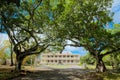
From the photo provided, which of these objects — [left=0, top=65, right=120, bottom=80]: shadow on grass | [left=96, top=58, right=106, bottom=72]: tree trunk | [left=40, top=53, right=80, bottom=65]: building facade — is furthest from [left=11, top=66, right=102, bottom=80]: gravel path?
[left=40, top=53, right=80, bottom=65]: building facade

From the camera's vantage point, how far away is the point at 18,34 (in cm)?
2978

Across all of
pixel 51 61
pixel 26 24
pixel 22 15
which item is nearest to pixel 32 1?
pixel 22 15

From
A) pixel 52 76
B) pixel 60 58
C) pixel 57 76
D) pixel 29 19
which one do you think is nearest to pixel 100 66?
pixel 57 76

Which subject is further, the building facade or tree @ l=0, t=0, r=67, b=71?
the building facade

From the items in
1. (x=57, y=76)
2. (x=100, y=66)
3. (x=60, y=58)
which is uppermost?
(x=60, y=58)

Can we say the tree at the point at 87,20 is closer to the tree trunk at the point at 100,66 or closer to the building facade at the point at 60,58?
the tree trunk at the point at 100,66

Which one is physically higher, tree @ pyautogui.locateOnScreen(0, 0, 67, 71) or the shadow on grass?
tree @ pyautogui.locateOnScreen(0, 0, 67, 71)

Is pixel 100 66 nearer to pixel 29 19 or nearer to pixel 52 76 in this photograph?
pixel 52 76

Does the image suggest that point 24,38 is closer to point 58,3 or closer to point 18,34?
point 18,34

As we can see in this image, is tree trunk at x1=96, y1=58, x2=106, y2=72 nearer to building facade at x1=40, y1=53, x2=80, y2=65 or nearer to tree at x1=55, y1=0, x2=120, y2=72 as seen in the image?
tree at x1=55, y1=0, x2=120, y2=72

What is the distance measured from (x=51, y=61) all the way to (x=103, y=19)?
106 metres

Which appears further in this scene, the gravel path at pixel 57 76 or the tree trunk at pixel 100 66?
the tree trunk at pixel 100 66

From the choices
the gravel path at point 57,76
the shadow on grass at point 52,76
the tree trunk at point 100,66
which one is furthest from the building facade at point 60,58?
the shadow on grass at point 52,76

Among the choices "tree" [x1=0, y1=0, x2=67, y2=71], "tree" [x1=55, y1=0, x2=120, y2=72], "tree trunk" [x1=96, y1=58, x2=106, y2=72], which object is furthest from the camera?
"tree trunk" [x1=96, y1=58, x2=106, y2=72]
